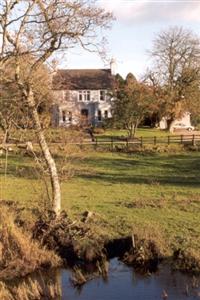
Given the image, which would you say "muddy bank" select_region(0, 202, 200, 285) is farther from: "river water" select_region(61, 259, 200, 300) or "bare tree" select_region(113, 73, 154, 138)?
"bare tree" select_region(113, 73, 154, 138)

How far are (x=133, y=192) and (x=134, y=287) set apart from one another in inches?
500

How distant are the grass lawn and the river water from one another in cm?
170

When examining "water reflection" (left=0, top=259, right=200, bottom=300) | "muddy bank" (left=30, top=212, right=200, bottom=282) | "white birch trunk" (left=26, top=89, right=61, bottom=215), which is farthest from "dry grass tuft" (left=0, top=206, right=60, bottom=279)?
"white birch trunk" (left=26, top=89, right=61, bottom=215)

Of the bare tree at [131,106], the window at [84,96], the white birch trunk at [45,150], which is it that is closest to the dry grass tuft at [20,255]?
the white birch trunk at [45,150]

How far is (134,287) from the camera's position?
16.6m

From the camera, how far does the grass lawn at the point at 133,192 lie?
826 inches

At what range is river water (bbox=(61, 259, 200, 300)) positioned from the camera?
1578 cm

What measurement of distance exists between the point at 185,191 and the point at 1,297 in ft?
52.3

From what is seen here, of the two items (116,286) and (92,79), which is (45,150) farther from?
(92,79)

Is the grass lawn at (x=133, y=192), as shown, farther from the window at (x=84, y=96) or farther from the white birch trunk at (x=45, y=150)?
the window at (x=84, y=96)

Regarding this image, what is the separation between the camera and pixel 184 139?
182 feet

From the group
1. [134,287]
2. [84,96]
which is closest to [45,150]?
[134,287]

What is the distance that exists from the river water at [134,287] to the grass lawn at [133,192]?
1.70 metres

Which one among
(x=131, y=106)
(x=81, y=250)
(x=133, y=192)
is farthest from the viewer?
(x=131, y=106)
